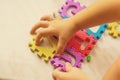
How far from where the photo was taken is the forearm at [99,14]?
708 mm

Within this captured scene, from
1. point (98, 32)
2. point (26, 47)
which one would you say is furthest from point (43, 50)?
point (98, 32)

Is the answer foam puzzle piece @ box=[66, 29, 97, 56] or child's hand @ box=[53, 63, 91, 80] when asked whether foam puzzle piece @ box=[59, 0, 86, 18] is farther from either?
child's hand @ box=[53, 63, 91, 80]

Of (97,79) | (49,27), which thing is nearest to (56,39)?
(49,27)

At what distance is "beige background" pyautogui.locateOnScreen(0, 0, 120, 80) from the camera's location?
764 mm

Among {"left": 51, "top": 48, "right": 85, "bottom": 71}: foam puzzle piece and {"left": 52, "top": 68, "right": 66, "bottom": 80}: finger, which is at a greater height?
{"left": 51, "top": 48, "right": 85, "bottom": 71}: foam puzzle piece

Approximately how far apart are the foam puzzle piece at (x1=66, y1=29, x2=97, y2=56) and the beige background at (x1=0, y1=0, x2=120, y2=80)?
0.02 meters

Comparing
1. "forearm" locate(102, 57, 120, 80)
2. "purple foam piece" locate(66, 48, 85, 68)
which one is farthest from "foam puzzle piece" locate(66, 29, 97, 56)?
"forearm" locate(102, 57, 120, 80)

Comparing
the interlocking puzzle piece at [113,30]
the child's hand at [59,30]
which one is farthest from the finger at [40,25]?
the interlocking puzzle piece at [113,30]

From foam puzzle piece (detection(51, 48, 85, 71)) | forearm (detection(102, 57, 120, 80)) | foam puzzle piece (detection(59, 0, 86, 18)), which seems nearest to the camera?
forearm (detection(102, 57, 120, 80))

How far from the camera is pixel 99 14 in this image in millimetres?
724

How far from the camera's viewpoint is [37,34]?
80cm

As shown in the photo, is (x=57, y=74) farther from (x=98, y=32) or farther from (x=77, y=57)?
(x=98, y=32)

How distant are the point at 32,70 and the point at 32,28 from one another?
5.3 inches

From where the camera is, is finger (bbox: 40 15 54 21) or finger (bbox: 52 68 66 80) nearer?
finger (bbox: 52 68 66 80)
